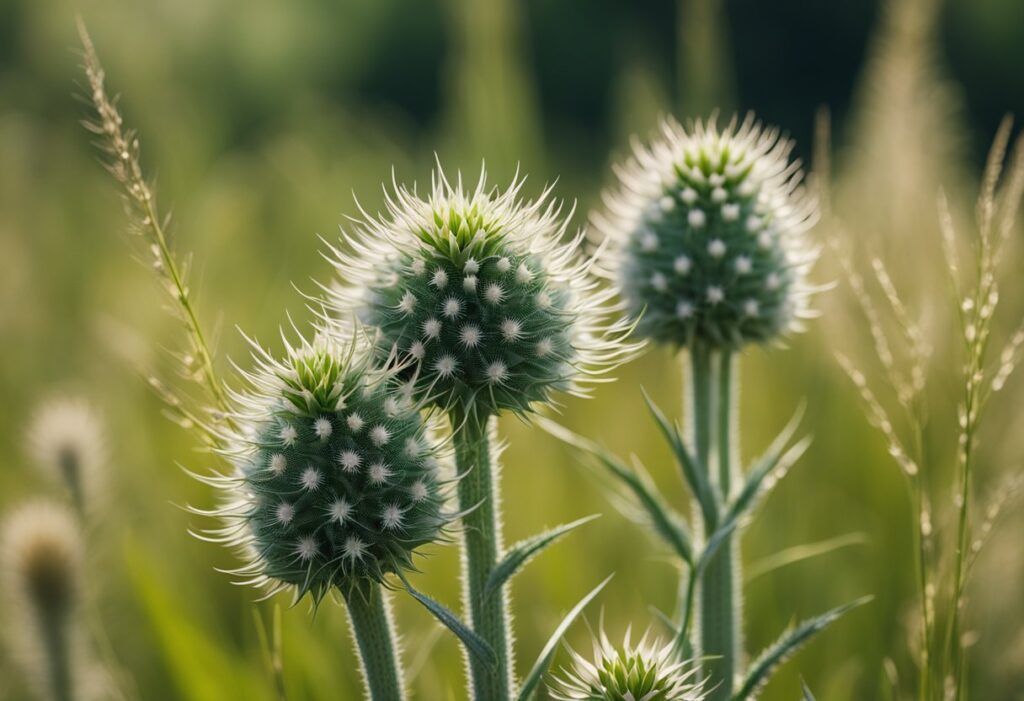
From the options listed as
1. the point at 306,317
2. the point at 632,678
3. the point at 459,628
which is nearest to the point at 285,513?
the point at 459,628

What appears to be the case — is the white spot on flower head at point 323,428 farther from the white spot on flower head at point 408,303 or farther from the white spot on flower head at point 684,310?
the white spot on flower head at point 684,310

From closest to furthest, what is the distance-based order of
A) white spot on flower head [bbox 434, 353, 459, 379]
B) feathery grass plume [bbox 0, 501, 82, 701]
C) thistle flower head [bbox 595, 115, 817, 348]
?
white spot on flower head [bbox 434, 353, 459, 379] → thistle flower head [bbox 595, 115, 817, 348] → feathery grass plume [bbox 0, 501, 82, 701]

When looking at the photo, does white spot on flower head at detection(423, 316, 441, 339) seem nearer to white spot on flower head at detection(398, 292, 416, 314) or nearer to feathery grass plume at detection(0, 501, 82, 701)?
white spot on flower head at detection(398, 292, 416, 314)

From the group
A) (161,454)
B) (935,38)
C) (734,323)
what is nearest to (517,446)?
(161,454)

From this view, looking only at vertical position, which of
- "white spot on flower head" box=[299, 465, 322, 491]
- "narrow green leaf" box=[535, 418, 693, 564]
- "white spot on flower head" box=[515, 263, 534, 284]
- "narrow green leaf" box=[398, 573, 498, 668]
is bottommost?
"narrow green leaf" box=[398, 573, 498, 668]

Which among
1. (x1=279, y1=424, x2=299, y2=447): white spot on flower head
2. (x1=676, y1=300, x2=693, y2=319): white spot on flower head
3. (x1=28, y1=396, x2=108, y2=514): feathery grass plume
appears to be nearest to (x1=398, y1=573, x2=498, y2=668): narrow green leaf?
(x1=279, y1=424, x2=299, y2=447): white spot on flower head
